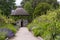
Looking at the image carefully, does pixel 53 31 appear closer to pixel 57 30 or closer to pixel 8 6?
pixel 57 30

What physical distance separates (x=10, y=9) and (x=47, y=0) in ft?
36.5

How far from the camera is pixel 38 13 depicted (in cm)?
4775

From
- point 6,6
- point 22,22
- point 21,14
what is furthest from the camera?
point 21,14

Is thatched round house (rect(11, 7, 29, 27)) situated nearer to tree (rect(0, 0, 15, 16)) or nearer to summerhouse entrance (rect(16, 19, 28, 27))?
summerhouse entrance (rect(16, 19, 28, 27))

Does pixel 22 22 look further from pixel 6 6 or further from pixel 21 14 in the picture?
pixel 6 6

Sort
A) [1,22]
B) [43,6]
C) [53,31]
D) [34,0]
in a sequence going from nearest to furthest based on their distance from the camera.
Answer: [53,31] < [1,22] < [43,6] < [34,0]

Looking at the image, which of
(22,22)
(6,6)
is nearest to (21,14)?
(22,22)

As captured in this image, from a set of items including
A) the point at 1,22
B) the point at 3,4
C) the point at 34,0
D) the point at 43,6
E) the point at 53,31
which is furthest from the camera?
the point at 34,0

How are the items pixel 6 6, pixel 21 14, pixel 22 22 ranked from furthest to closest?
pixel 21 14
pixel 6 6
pixel 22 22

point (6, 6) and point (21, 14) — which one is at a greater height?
point (6, 6)

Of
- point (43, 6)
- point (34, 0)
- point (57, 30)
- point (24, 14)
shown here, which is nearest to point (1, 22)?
point (57, 30)

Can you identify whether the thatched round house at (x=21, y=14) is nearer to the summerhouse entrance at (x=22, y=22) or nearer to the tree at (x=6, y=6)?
the summerhouse entrance at (x=22, y=22)

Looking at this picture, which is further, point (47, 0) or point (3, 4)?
point (47, 0)

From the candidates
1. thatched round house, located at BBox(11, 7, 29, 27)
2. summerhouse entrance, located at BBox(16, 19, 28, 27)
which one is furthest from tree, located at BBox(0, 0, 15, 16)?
summerhouse entrance, located at BBox(16, 19, 28, 27)
